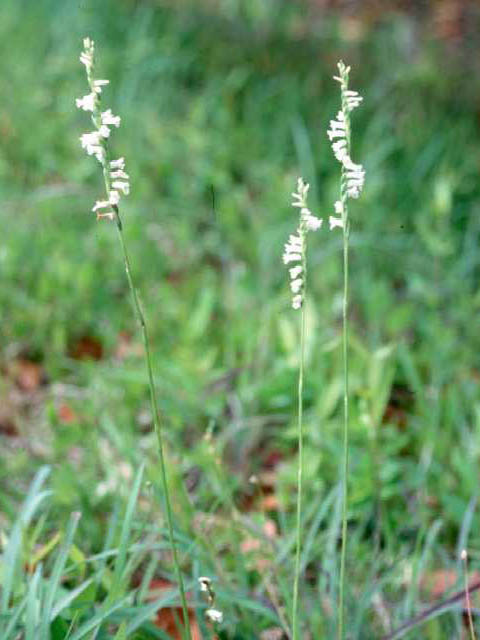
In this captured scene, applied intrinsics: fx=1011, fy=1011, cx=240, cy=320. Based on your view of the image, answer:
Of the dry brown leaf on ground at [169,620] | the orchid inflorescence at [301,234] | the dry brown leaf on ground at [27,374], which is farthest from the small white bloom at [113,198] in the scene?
the dry brown leaf on ground at [27,374]

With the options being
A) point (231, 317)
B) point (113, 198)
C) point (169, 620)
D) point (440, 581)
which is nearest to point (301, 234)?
point (113, 198)

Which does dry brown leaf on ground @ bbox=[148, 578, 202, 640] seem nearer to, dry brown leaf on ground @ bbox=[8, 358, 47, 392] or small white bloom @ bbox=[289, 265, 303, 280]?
small white bloom @ bbox=[289, 265, 303, 280]

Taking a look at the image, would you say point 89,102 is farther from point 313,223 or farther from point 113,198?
point 313,223

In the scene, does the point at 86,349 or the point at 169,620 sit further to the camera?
the point at 86,349

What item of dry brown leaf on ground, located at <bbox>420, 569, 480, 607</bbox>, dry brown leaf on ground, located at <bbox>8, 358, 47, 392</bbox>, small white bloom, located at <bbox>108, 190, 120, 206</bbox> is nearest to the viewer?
small white bloom, located at <bbox>108, 190, 120, 206</bbox>

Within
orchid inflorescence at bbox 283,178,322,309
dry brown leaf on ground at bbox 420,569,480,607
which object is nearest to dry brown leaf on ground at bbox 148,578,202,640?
dry brown leaf on ground at bbox 420,569,480,607

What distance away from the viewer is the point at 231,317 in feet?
8.57

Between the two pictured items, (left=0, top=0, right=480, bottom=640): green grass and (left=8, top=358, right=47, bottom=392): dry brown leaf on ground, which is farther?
(left=8, top=358, right=47, bottom=392): dry brown leaf on ground

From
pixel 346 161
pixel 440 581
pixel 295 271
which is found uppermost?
pixel 346 161

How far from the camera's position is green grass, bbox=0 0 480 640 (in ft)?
5.53

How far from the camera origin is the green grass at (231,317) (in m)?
1.69

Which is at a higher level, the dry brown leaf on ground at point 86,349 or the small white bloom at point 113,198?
the small white bloom at point 113,198

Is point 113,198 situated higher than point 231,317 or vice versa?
point 113,198

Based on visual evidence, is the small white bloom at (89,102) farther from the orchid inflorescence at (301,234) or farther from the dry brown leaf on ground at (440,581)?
the dry brown leaf on ground at (440,581)
